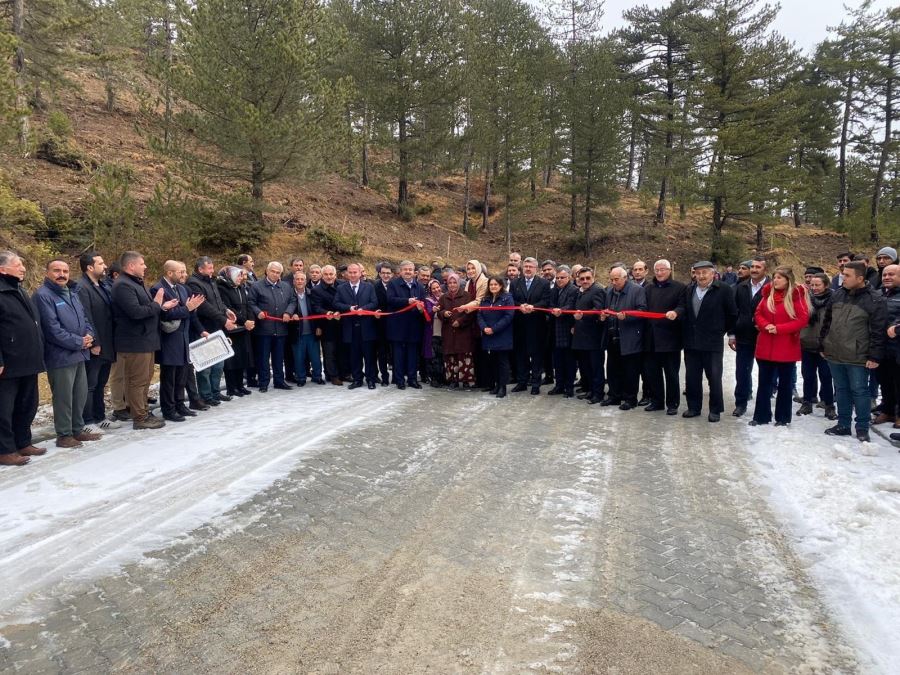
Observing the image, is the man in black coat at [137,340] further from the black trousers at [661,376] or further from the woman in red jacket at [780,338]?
the woman in red jacket at [780,338]

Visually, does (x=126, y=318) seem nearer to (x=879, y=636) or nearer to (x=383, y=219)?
(x=879, y=636)

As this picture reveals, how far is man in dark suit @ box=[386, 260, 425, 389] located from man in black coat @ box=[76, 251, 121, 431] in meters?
4.18

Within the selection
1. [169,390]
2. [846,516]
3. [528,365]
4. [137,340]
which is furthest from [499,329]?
[846,516]

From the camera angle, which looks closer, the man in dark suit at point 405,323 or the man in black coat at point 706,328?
the man in black coat at point 706,328

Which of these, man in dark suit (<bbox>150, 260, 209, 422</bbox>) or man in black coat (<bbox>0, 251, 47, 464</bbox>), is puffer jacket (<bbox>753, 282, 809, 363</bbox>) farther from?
man in black coat (<bbox>0, 251, 47, 464</bbox>)

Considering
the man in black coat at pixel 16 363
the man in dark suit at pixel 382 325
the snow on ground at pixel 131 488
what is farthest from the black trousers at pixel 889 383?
the man in black coat at pixel 16 363

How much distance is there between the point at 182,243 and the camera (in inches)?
615

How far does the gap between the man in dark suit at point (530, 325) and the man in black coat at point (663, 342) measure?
5.99ft

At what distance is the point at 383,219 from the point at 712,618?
27.1m

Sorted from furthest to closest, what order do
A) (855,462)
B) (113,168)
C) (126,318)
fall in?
(113,168) → (126,318) → (855,462)

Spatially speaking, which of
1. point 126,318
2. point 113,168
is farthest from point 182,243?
point 126,318

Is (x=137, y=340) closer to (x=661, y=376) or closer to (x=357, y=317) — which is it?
(x=357, y=317)

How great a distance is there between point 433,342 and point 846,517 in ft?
21.8

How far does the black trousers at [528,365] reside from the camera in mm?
9656
